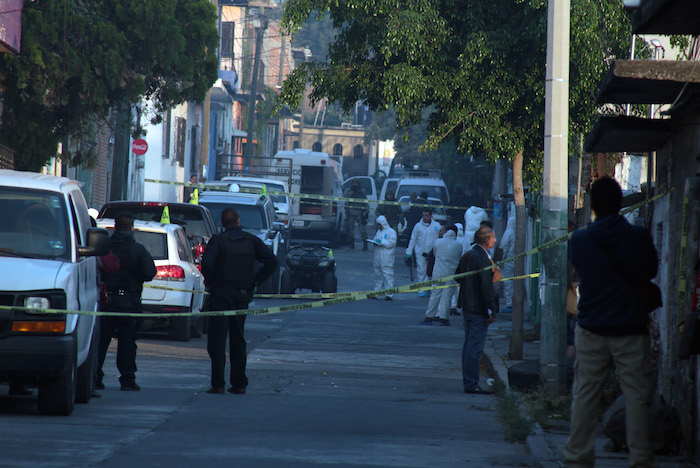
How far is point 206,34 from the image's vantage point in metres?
23.1

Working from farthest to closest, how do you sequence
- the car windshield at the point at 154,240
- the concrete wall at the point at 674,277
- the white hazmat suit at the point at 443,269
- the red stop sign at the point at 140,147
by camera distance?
the red stop sign at the point at 140,147 < the white hazmat suit at the point at 443,269 < the car windshield at the point at 154,240 < the concrete wall at the point at 674,277

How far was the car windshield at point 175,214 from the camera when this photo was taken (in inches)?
703

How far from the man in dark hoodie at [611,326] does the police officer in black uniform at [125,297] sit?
5488mm

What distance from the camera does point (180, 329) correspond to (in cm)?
1608

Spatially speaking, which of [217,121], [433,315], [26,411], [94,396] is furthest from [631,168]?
[217,121]

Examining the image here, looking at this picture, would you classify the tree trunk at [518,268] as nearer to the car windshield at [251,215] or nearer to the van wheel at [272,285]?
the car windshield at [251,215]

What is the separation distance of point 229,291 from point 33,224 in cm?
246

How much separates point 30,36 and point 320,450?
13.0 metres

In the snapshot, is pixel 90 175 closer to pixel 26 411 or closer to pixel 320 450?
pixel 26 411

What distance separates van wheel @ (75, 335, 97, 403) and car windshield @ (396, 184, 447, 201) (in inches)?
1266

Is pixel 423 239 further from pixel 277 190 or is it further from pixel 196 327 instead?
pixel 196 327

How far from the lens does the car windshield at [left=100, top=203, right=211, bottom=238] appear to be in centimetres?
1786

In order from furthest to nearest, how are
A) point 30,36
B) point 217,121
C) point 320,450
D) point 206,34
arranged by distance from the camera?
1. point 217,121
2. point 206,34
3. point 30,36
4. point 320,450

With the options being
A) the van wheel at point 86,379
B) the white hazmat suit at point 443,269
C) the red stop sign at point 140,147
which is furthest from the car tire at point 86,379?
the red stop sign at point 140,147
